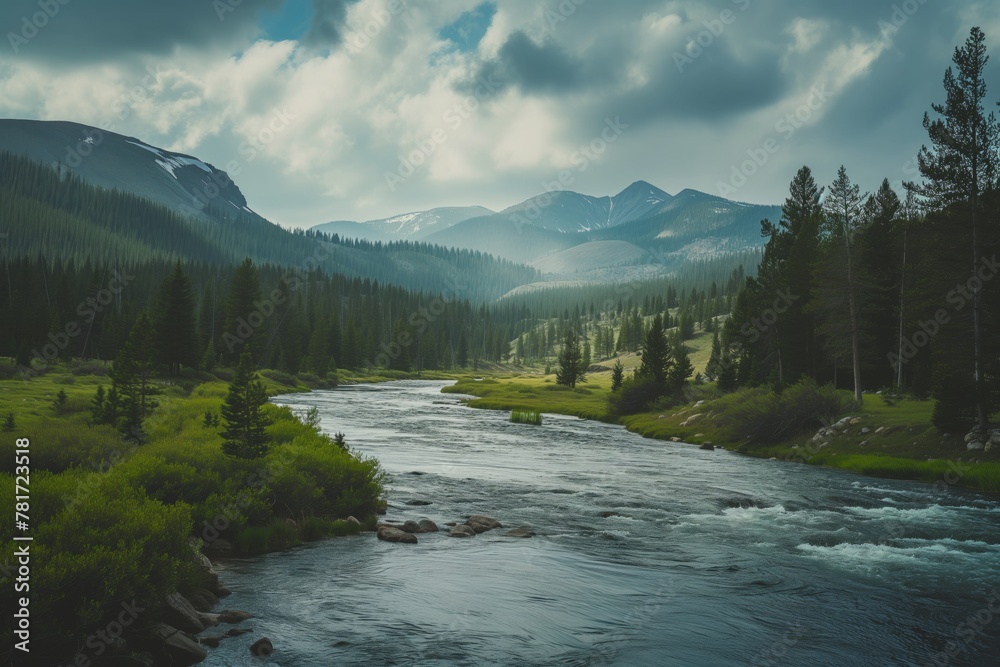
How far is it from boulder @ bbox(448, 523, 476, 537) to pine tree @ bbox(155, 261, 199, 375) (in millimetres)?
65169

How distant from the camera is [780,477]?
1260 inches

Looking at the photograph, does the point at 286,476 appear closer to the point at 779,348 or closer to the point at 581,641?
the point at 581,641

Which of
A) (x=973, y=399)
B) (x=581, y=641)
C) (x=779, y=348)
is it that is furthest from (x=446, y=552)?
(x=779, y=348)

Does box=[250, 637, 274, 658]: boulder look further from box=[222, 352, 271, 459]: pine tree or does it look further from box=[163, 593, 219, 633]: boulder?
box=[222, 352, 271, 459]: pine tree

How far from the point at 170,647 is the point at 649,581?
35.6 feet

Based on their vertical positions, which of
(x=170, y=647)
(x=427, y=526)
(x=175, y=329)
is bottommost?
(x=427, y=526)

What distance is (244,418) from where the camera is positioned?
20562mm

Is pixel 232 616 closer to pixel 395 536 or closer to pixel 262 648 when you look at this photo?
pixel 262 648

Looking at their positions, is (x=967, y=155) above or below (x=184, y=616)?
above

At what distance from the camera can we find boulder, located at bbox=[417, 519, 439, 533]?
20.0 m

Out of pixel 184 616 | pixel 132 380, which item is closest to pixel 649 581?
pixel 184 616

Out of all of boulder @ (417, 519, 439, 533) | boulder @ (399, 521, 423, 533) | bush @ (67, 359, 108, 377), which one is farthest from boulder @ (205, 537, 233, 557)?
bush @ (67, 359, 108, 377)

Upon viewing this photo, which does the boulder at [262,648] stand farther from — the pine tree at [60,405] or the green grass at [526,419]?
the green grass at [526,419]

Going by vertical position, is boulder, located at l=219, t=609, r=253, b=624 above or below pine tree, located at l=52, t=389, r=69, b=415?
below
